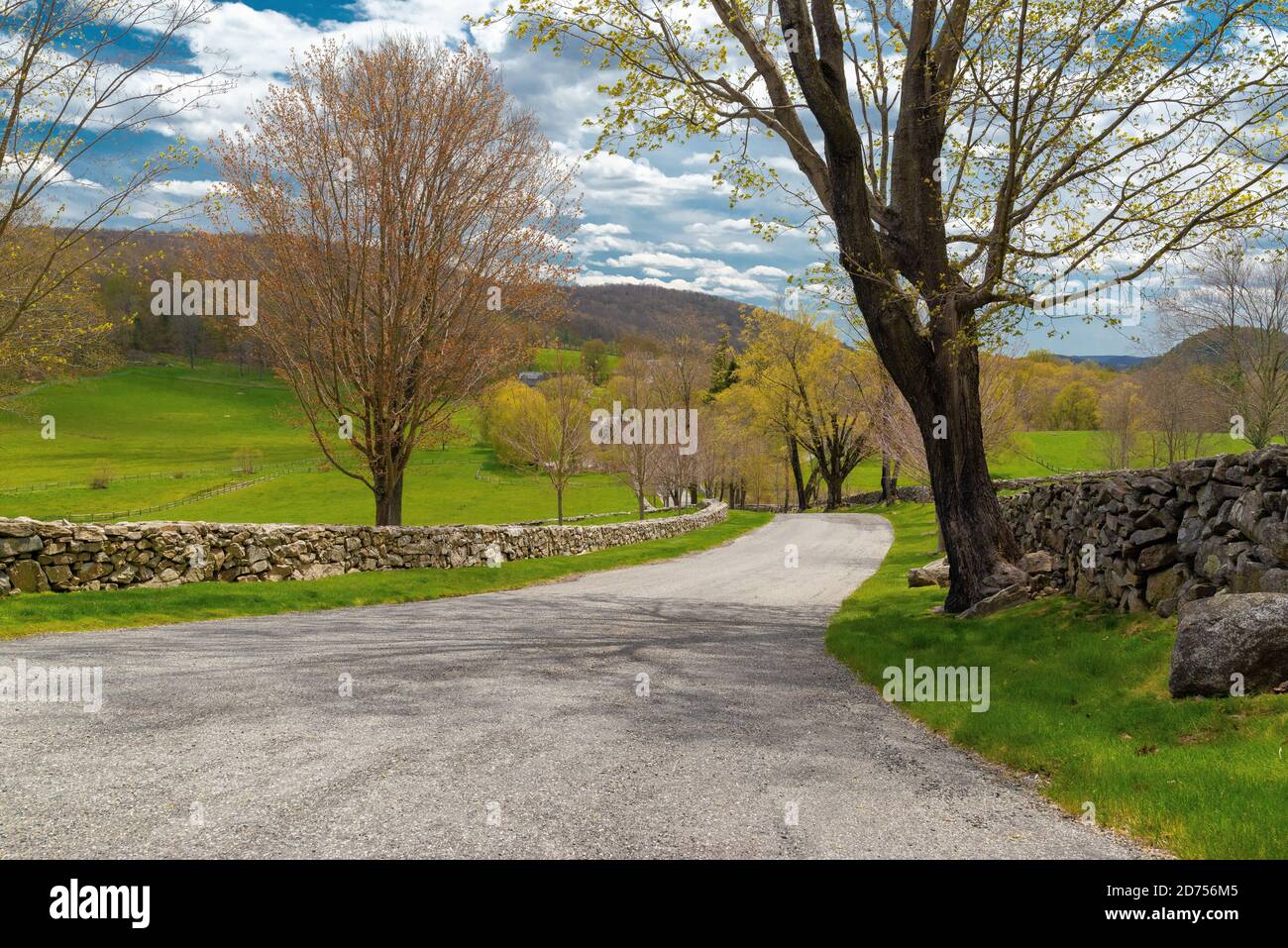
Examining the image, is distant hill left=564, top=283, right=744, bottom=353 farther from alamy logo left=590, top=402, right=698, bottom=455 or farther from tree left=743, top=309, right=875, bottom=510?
alamy logo left=590, top=402, right=698, bottom=455

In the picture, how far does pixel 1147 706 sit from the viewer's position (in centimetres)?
616

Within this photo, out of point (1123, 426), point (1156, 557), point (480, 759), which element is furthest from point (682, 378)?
point (480, 759)

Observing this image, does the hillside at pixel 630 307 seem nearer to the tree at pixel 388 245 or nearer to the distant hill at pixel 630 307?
the distant hill at pixel 630 307

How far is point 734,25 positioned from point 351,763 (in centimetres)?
1182

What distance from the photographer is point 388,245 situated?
58.7ft

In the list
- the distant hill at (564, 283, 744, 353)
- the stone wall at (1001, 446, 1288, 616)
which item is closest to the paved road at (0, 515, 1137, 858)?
the stone wall at (1001, 446, 1288, 616)

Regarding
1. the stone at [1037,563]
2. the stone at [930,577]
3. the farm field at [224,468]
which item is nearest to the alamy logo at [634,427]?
the farm field at [224,468]

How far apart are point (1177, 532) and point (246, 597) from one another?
43.8ft

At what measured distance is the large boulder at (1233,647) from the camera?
19.2ft

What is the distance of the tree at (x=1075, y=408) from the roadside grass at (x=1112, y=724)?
75505 mm

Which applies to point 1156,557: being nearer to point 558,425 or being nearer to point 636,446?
point 636,446

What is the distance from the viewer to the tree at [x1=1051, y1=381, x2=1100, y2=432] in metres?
75.1

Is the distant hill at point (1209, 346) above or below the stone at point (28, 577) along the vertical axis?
above
